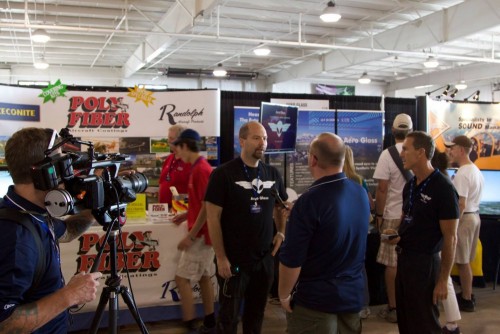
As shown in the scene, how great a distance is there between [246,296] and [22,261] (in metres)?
1.64

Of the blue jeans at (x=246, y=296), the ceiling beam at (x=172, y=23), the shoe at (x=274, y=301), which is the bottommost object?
the shoe at (x=274, y=301)

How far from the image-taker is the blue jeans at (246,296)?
2.52 meters

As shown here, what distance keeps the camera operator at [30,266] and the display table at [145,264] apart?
6.07 feet

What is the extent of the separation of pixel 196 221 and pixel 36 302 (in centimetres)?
173

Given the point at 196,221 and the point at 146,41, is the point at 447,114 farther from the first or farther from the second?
the point at 146,41

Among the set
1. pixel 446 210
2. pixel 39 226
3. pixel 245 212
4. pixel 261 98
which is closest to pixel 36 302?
pixel 39 226

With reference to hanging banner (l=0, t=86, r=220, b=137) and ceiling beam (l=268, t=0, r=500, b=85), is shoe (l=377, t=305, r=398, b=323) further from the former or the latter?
ceiling beam (l=268, t=0, r=500, b=85)

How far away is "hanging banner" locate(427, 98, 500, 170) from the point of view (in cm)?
582

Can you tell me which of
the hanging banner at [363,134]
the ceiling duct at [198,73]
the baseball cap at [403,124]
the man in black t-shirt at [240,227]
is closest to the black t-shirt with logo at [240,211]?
the man in black t-shirt at [240,227]

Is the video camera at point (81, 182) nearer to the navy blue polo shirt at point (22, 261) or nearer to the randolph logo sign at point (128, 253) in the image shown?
the navy blue polo shirt at point (22, 261)

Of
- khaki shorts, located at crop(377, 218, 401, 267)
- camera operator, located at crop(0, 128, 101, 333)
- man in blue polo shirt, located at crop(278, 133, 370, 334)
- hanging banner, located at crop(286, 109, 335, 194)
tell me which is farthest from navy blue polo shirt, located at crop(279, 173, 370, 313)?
hanging banner, located at crop(286, 109, 335, 194)

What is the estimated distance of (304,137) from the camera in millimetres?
6160

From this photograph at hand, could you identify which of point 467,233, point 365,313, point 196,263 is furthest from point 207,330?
point 467,233

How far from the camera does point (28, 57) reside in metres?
13.5
